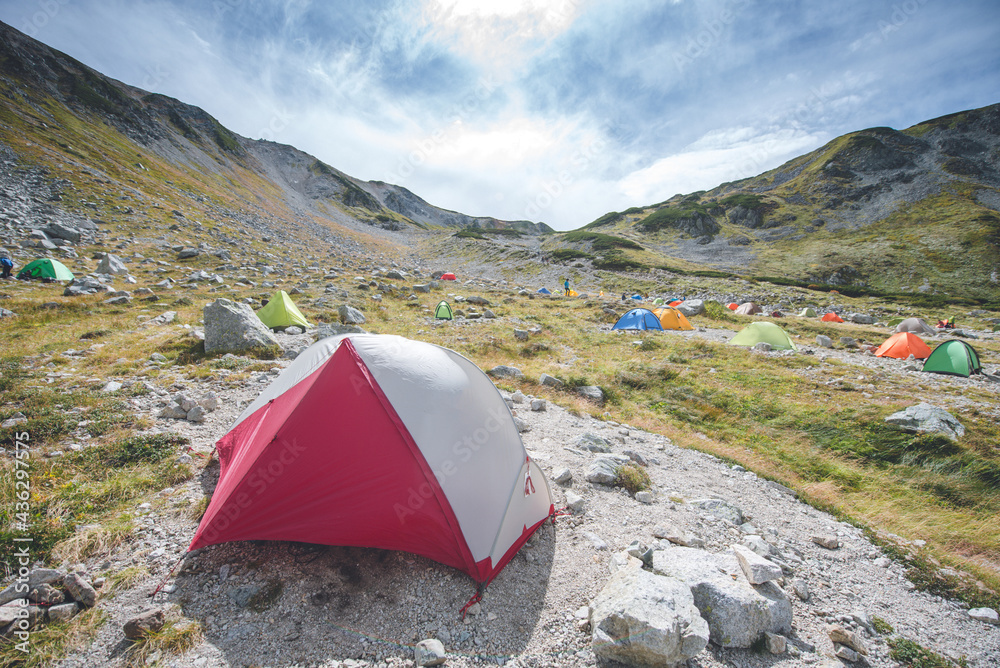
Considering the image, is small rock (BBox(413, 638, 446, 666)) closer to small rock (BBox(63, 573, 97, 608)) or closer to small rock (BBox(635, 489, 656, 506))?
small rock (BBox(63, 573, 97, 608))

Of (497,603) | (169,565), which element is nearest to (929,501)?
(497,603)

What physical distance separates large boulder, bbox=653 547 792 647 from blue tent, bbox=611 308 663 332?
59.7 ft

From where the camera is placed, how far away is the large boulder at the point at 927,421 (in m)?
7.91

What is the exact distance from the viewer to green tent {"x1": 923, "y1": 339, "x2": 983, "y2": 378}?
43.4 ft

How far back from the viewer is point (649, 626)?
3.05 meters

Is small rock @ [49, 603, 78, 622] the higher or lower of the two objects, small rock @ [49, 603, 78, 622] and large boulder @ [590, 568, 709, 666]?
the higher

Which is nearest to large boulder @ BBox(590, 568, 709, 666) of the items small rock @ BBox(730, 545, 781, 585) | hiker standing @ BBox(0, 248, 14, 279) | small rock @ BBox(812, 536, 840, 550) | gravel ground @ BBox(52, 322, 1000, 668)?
gravel ground @ BBox(52, 322, 1000, 668)

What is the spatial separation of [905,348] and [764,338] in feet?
18.7

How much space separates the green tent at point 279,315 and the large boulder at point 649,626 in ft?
46.4

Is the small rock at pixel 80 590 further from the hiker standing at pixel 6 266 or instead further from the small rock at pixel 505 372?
the hiker standing at pixel 6 266

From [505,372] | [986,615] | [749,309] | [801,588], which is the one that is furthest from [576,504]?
[749,309]

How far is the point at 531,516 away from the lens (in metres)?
4.68

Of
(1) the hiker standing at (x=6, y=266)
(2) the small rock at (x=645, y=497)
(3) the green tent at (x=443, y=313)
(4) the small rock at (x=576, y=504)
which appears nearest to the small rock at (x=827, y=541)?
(2) the small rock at (x=645, y=497)

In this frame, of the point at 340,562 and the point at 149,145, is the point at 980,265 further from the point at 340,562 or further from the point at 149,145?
the point at 149,145
